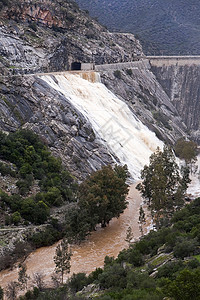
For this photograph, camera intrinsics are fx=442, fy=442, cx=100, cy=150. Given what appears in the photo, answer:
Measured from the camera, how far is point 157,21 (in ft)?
427

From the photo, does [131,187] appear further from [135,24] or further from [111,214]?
[135,24]

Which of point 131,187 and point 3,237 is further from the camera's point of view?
point 131,187

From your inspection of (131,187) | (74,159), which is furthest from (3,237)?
(131,187)

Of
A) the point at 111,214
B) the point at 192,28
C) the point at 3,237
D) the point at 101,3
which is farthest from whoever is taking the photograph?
the point at 101,3

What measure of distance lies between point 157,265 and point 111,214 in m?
12.5

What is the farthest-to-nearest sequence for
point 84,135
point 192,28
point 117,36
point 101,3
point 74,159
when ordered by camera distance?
point 101,3 → point 192,28 → point 117,36 → point 84,135 → point 74,159

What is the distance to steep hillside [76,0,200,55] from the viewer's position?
386 feet

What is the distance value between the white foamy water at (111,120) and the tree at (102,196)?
11.8m

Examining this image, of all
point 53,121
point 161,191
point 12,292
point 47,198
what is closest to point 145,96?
point 53,121

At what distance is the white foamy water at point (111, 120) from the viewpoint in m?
46.1

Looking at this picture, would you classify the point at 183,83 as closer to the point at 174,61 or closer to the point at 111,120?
the point at 174,61

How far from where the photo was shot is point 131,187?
41.1 meters

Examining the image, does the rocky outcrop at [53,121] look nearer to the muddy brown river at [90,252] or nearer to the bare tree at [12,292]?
the muddy brown river at [90,252]

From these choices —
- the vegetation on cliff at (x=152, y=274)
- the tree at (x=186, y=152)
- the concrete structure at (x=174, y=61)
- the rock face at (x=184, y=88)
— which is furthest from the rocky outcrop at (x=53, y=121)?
the concrete structure at (x=174, y=61)
